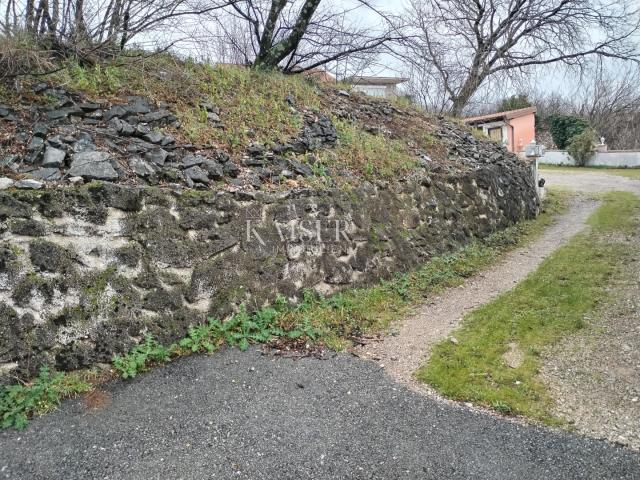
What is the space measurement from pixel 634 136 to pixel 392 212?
30.0 m

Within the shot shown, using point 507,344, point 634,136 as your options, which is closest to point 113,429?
point 507,344

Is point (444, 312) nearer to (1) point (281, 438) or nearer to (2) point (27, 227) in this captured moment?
(1) point (281, 438)

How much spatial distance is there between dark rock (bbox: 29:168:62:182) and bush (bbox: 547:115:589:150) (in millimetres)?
29081

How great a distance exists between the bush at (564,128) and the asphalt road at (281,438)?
28.4 meters

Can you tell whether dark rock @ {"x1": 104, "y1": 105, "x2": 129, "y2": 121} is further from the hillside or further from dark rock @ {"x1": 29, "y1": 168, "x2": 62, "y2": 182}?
dark rock @ {"x1": 29, "y1": 168, "x2": 62, "y2": 182}

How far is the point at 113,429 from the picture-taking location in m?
2.97

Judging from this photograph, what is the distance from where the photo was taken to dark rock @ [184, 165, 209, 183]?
4633mm

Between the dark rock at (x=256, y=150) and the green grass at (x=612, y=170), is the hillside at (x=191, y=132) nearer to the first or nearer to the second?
the dark rock at (x=256, y=150)

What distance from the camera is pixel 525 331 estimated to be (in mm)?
4551

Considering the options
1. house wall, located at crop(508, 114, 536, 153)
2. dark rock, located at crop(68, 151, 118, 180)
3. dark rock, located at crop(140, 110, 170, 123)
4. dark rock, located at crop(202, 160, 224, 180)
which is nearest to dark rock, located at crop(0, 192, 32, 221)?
dark rock, located at crop(68, 151, 118, 180)

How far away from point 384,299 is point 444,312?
2.30 ft

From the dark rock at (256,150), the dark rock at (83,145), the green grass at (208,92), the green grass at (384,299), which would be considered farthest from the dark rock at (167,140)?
the green grass at (384,299)

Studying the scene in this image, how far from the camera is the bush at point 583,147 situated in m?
24.0

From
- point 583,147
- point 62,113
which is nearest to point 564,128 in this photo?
point 583,147
